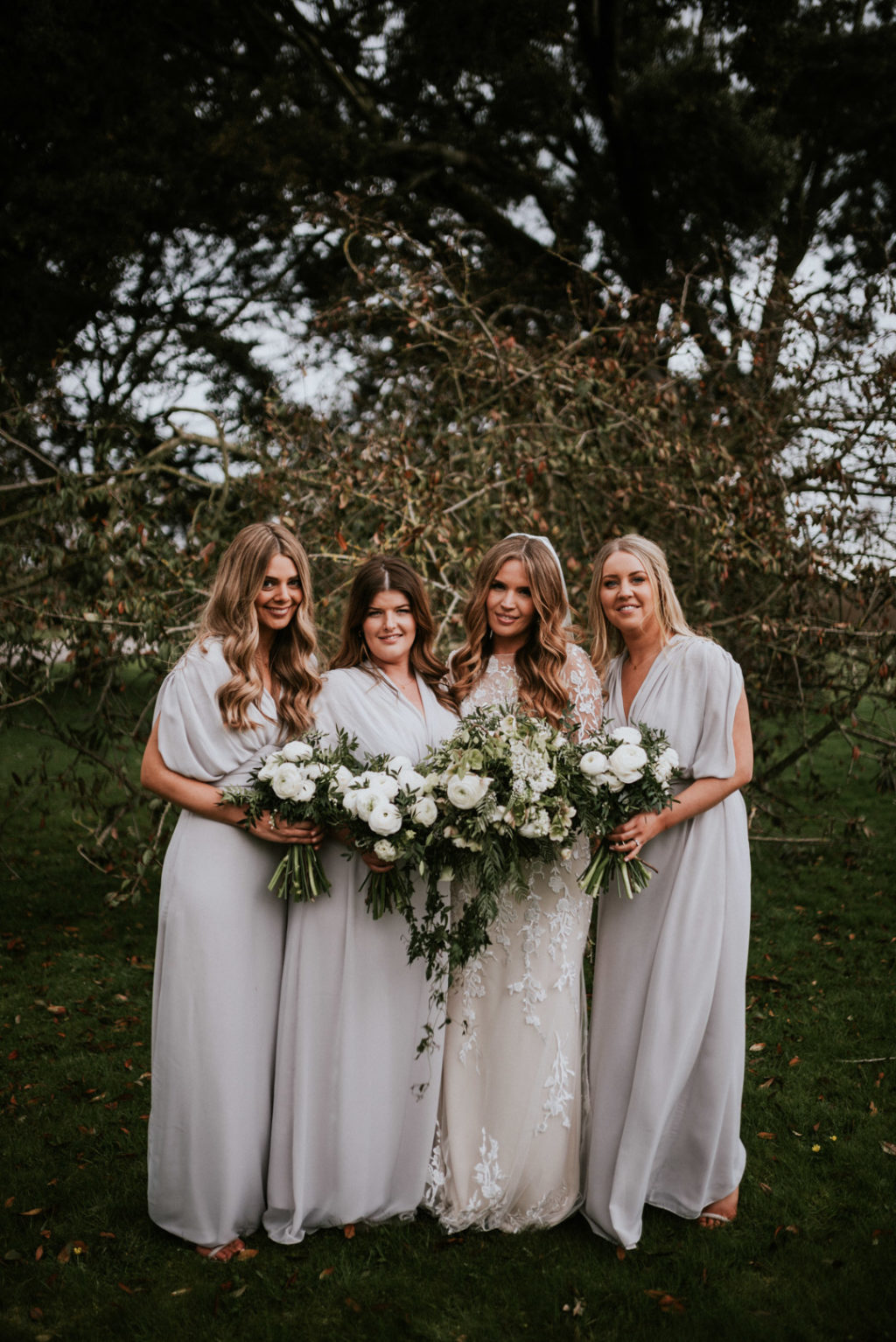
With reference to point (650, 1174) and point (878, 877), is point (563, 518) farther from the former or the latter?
point (650, 1174)

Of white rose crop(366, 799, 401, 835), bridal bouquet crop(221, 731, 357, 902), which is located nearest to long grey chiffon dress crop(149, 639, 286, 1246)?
bridal bouquet crop(221, 731, 357, 902)

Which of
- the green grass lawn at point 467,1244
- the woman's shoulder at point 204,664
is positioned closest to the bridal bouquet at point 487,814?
the woman's shoulder at point 204,664

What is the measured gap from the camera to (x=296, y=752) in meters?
3.14

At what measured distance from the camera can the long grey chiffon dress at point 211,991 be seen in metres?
3.24

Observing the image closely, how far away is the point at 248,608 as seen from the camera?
3451mm

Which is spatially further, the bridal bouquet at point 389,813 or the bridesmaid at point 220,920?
the bridesmaid at point 220,920

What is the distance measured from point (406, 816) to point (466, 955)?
1.69 feet

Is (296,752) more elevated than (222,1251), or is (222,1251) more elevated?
(296,752)

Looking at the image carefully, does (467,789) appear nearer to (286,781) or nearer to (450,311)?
(286,781)

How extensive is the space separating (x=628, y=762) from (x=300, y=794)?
40.4 inches

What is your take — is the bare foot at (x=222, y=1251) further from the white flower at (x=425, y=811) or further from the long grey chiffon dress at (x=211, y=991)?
the white flower at (x=425, y=811)

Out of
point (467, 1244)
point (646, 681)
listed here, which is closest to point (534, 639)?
point (646, 681)

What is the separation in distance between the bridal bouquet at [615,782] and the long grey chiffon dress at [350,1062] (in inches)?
25.2

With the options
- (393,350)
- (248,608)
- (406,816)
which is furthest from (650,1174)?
(393,350)
